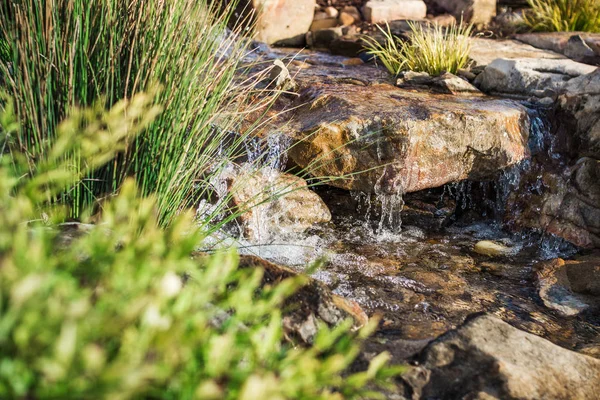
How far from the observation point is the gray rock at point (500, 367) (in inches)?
72.1

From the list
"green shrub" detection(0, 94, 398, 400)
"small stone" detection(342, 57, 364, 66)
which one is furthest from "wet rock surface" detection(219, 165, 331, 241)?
"green shrub" detection(0, 94, 398, 400)

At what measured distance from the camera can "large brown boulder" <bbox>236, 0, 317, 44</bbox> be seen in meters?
7.81

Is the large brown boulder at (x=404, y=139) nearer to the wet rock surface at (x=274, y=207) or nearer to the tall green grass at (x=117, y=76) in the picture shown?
the wet rock surface at (x=274, y=207)

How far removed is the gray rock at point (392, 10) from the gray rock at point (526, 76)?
10.0ft

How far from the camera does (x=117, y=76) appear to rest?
2498 mm

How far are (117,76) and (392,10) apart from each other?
21.9ft

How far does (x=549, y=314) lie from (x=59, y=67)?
258 centimetres

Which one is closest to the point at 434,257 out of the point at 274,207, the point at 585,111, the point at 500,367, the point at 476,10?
the point at 274,207

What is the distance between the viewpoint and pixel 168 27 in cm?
262

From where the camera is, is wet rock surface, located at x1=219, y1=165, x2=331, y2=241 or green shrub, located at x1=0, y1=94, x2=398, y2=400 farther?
wet rock surface, located at x1=219, y1=165, x2=331, y2=241

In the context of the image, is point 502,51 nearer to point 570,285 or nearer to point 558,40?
point 558,40

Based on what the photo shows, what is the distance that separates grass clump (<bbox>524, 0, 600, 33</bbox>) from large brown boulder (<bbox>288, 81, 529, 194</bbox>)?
11.3ft

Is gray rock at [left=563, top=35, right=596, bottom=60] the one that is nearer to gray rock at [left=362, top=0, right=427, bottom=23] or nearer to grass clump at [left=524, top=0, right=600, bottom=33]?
grass clump at [left=524, top=0, right=600, bottom=33]

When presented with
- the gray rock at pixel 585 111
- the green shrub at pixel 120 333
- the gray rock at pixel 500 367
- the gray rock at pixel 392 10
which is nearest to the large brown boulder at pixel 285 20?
the gray rock at pixel 392 10
